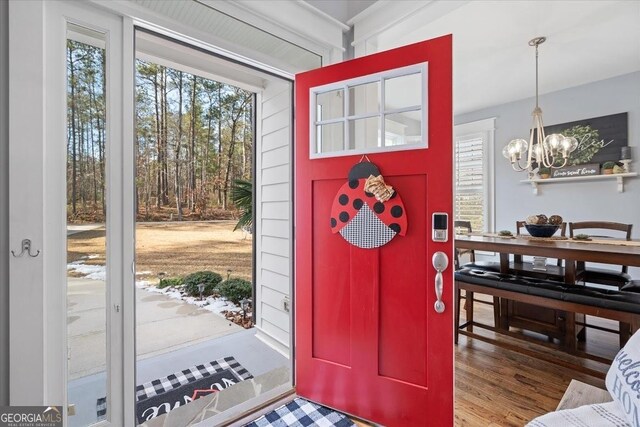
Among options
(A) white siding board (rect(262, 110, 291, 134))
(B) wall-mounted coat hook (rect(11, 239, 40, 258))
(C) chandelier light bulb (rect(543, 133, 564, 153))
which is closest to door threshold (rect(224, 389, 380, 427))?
(B) wall-mounted coat hook (rect(11, 239, 40, 258))

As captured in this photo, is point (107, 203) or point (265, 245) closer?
point (107, 203)

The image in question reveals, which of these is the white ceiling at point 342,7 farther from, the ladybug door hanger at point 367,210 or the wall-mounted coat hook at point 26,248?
the wall-mounted coat hook at point 26,248

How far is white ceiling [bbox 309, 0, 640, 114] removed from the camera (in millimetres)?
2193

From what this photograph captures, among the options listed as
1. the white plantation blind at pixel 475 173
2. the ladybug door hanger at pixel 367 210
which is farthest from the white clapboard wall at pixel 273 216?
the white plantation blind at pixel 475 173

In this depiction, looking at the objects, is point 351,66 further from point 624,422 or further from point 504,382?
point 504,382

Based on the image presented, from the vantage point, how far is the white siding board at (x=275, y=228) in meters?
2.59

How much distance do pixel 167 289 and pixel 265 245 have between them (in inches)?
74.6

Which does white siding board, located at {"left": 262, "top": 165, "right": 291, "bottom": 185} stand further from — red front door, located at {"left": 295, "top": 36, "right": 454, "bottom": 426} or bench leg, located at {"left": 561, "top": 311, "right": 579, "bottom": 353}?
bench leg, located at {"left": 561, "top": 311, "right": 579, "bottom": 353}

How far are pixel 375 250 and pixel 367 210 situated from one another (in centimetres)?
22

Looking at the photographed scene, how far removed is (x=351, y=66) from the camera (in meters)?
1.71

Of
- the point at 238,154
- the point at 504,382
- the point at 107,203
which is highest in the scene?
the point at 238,154

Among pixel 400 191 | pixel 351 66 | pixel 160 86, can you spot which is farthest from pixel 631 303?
pixel 160 86

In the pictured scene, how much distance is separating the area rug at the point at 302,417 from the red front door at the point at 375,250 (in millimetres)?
52

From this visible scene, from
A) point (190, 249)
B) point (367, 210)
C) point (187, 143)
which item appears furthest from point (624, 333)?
point (187, 143)
